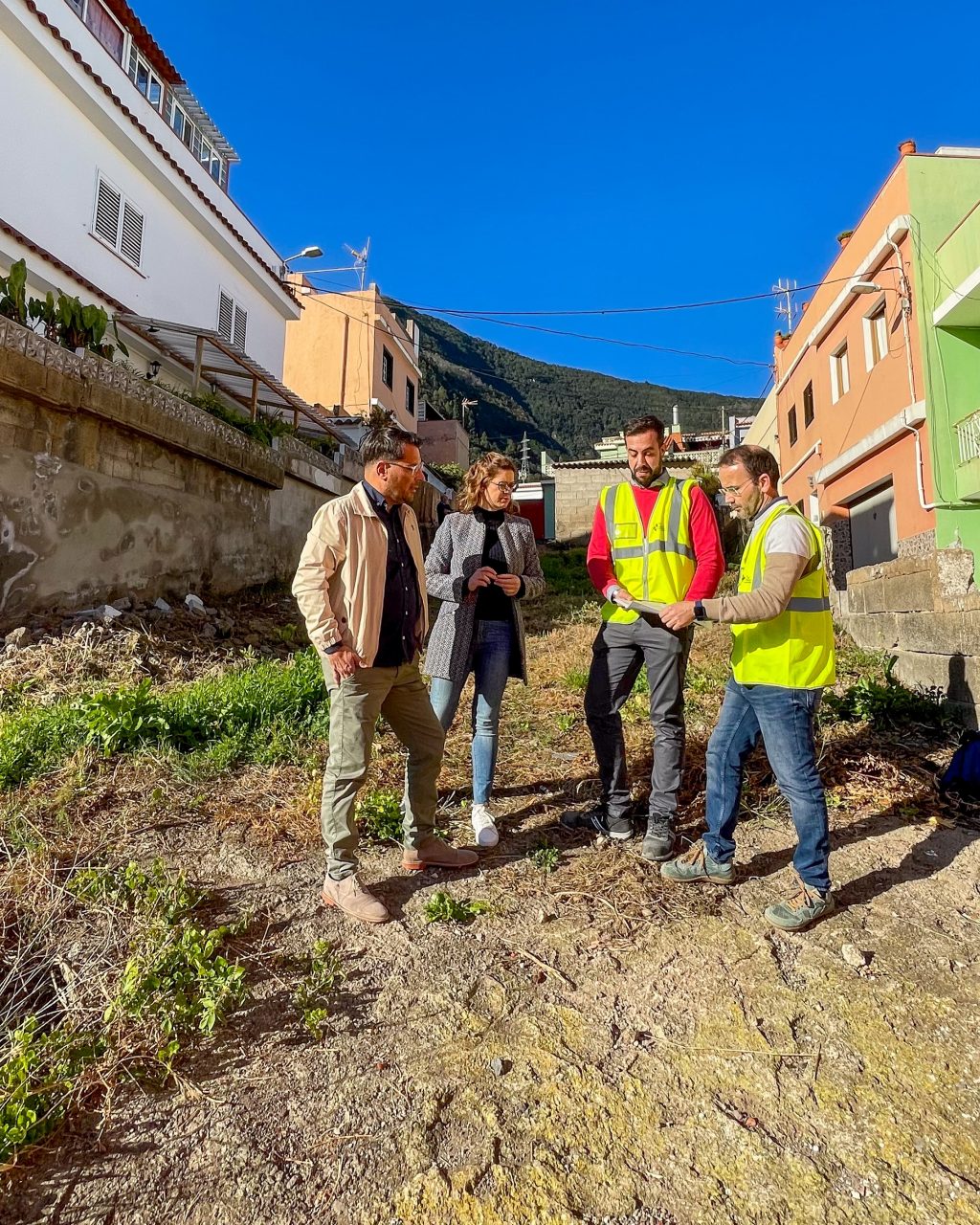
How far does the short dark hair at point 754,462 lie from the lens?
9.27 ft

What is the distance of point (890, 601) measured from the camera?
19.8 feet

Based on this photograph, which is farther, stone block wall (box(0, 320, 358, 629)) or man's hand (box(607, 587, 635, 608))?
stone block wall (box(0, 320, 358, 629))

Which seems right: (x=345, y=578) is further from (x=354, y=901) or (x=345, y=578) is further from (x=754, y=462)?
(x=754, y=462)

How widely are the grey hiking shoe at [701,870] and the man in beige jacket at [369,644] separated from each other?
35.8 inches

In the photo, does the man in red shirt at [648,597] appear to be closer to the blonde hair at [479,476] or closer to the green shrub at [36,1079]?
the blonde hair at [479,476]

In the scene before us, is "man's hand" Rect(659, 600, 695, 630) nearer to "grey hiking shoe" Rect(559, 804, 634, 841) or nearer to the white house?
"grey hiking shoe" Rect(559, 804, 634, 841)

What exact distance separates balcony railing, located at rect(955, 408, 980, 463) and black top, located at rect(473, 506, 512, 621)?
10.1 meters

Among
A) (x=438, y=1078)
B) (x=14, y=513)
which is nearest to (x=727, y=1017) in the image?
(x=438, y=1078)

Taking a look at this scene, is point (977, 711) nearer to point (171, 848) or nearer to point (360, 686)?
point (360, 686)

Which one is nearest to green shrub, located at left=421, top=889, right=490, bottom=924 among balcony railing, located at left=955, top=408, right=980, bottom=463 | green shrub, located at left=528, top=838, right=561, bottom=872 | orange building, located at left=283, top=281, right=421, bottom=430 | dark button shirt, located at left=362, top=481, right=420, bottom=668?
green shrub, located at left=528, top=838, right=561, bottom=872

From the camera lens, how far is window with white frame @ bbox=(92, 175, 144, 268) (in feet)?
35.6

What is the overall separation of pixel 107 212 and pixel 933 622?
13263 millimetres

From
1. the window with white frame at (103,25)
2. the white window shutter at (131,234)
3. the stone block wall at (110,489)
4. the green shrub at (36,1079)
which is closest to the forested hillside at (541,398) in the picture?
the window with white frame at (103,25)

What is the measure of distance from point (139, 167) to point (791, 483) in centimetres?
1640
